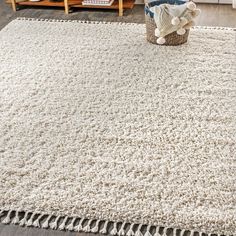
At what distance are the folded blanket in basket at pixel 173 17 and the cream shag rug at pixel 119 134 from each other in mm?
148

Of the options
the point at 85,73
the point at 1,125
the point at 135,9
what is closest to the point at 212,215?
the point at 1,125

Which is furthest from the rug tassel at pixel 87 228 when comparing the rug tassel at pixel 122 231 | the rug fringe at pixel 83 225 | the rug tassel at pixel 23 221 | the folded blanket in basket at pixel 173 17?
the folded blanket in basket at pixel 173 17

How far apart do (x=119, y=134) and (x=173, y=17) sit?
4.15 ft

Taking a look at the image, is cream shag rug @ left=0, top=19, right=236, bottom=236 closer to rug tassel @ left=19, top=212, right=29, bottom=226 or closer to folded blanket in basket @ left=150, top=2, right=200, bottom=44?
rug tassel @ left=19, top=212, right=29, bottom=226

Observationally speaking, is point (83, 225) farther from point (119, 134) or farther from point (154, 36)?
point (154, 36)

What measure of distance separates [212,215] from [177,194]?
0.18 m

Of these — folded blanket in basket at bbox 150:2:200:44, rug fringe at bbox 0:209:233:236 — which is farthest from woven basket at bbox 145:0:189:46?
rug fringe at bbox 0:209:233:236

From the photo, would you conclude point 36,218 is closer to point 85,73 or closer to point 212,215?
point 212,215

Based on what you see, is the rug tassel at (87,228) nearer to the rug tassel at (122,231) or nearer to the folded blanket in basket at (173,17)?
the rug tassel at (122,231)

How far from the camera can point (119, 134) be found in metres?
2.11

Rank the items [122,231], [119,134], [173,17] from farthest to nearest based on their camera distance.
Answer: [173,17] → [119,134] → [122,231]

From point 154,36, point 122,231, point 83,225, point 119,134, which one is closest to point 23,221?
point 83,225

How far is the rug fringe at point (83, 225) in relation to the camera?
1549 millimetres

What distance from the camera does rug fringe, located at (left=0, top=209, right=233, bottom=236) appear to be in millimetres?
1549
